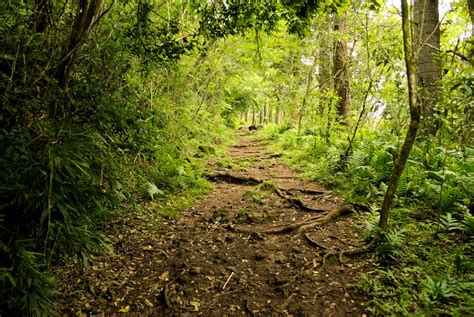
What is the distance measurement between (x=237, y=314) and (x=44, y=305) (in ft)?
5.98

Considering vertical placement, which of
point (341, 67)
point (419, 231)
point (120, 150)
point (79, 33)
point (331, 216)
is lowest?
point (331, 216)

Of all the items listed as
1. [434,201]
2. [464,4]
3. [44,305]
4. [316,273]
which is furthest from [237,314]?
[464,4]

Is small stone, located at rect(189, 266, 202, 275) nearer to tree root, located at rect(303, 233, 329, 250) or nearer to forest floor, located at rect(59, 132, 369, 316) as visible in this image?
forest floor, located at rect(59, 132, 369, 316)

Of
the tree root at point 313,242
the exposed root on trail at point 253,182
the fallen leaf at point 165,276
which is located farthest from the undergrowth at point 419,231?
the fallen leaf at point 165,276

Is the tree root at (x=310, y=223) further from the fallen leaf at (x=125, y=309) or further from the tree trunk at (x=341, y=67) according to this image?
the tree trunk at (x=341, y=67)

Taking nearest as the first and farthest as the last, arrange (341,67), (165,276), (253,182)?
(165,276)
(253,182)
(341,67)

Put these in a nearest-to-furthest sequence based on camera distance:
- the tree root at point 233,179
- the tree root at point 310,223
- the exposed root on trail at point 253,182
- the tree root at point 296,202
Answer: the tree root at point 310,223, the tree root at point 296,202, the exposed root on trail at point 253,182, the tree root at point 233,179

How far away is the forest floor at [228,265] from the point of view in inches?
121

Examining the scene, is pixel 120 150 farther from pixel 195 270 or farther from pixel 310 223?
pixel 310 223

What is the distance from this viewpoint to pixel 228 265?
388 centimetres

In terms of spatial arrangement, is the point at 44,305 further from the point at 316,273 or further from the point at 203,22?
the point at 203,22

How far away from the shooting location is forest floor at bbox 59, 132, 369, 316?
3068 mm

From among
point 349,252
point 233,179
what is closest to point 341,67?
point 233,179

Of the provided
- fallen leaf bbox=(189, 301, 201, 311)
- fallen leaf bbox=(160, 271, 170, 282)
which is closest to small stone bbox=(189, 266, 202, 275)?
fallen leaf bbox=(160, 271, 170, 282)
